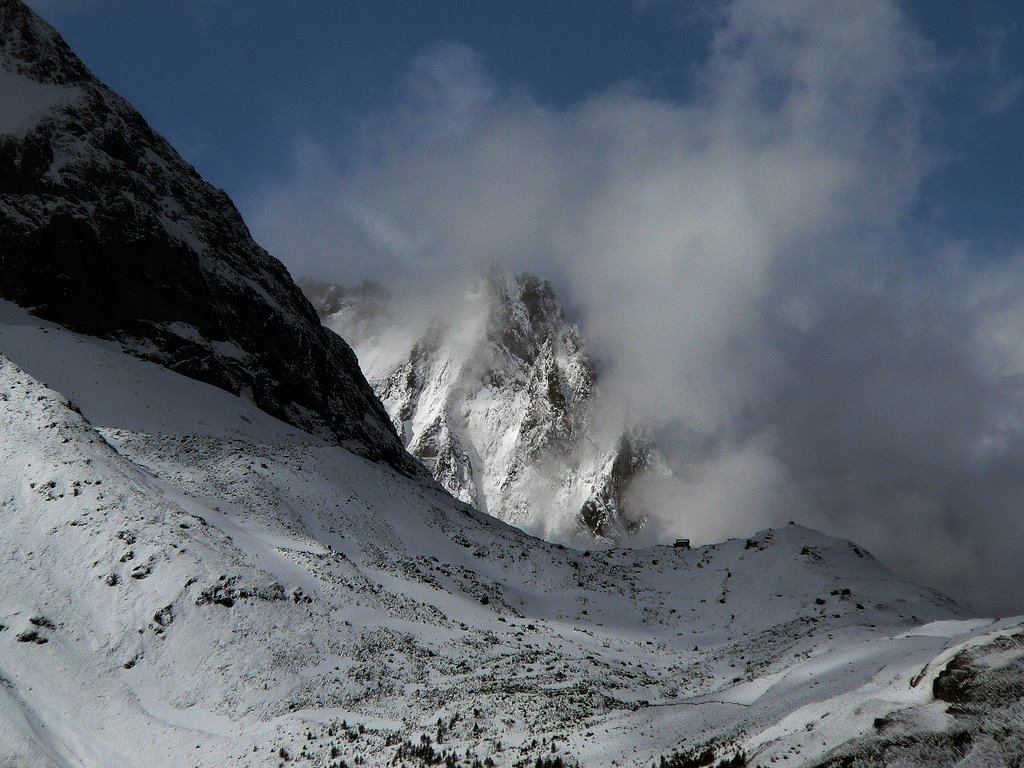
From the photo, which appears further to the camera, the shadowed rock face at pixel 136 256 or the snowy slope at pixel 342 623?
the shadowed rock face at pixel 136 256

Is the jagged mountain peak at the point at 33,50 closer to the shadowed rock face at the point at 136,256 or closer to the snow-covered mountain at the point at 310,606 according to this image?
the shadowed rock face at the point at 136,256

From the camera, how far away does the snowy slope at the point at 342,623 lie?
20.8m

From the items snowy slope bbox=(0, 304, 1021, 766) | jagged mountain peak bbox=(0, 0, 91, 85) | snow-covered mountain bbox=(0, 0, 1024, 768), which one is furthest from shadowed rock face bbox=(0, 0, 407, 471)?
snowy slope bbox=(0, 304, 1021, 766)

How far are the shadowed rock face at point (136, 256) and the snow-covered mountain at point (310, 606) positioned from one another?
39 centimetres

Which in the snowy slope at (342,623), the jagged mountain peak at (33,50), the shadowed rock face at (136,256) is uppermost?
the jagged mountain peak at (33,50)

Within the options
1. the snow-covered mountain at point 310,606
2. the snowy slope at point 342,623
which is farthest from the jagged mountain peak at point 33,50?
the snowy slope at point 342,623

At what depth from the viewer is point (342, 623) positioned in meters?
32.3

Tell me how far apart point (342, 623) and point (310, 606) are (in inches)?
67.1

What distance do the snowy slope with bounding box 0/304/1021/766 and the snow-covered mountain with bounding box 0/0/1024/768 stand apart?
152 mm

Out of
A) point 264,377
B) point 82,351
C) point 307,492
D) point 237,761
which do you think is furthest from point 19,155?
point 237,761

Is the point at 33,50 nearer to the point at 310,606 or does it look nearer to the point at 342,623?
the point at 310,606

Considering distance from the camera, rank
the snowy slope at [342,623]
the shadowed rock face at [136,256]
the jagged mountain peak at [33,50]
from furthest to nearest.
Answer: the jagged mountain peak at [33,50] < the shadowed rock face at [136,256] < the snowy slope at [342,623]

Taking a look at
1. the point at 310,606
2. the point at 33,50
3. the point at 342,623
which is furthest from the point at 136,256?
the point at 342,623

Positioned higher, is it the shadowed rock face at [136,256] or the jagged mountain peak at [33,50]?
the jagged mountain peak at [33,50]
